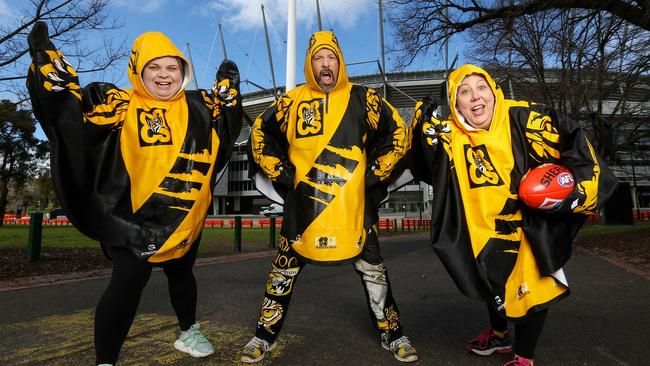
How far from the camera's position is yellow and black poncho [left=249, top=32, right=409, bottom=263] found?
2.49 meters

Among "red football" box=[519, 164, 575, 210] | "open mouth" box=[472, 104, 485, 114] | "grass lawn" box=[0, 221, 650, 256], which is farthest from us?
"grass lawn" box=[0, 221, 650, 256]

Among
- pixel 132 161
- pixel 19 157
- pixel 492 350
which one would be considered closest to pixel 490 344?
pixel 492 350

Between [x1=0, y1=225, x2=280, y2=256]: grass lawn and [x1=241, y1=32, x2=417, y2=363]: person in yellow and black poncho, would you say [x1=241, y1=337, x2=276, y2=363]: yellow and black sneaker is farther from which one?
[x1=0, y1=225, x2=280, y2=256]: grass lawn

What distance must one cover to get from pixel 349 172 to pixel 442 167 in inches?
22.7

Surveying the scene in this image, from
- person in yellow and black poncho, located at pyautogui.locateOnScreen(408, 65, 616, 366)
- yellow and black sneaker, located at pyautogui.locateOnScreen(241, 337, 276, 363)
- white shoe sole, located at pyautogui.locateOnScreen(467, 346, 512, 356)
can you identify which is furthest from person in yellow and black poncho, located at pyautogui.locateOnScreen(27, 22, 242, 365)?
white shoe sole, located at pyautogui.locateOnScreen(467, 346, 512, 356)

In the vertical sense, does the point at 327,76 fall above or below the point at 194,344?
above

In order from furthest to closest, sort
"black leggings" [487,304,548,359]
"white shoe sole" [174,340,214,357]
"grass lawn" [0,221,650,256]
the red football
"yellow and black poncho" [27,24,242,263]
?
"grass lawn" [0,221,650,256]
"white shoe sole" [174,340,214,357]
"black leggings" [487,304,548,359]
the red football
"yellow and black poncho" [27,24,242,263]

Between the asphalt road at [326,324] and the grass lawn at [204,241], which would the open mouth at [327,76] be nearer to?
the asphalt road at [326,324]

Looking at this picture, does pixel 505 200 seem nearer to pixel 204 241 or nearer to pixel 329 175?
pixel 329 175

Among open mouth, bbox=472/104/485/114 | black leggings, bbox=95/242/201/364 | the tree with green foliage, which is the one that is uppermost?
the tree with green foliage

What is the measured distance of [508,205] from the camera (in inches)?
89.9

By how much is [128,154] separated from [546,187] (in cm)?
230

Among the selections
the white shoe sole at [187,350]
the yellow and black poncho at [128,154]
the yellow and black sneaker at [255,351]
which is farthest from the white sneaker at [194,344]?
the yellow and black poncho at [128,154]

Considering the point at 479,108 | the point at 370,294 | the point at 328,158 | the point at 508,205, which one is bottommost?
the point at 370,294
